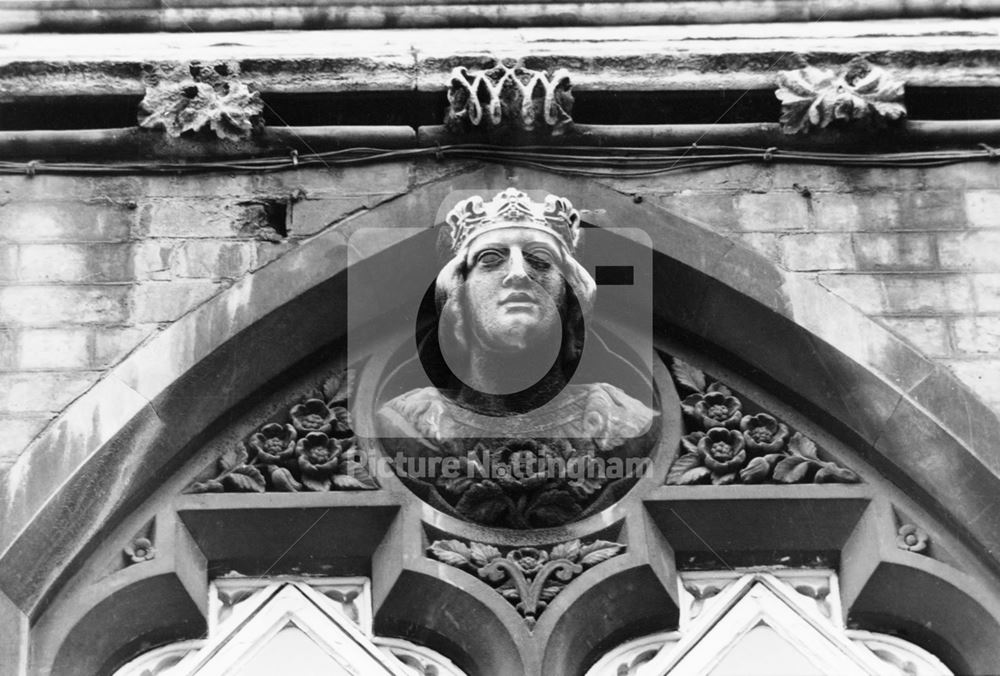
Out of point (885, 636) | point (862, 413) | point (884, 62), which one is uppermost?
point (884, 62)

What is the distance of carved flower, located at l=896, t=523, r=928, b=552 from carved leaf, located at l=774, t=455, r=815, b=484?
0.42 metres

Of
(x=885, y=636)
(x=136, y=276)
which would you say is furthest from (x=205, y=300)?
(x=885, y=636)

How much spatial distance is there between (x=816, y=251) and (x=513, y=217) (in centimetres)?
121

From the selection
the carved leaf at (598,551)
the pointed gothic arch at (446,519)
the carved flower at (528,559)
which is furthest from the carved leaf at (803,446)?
the carved flower at (528,559)

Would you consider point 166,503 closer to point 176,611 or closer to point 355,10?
point 176,611

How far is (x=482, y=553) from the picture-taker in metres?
10.6

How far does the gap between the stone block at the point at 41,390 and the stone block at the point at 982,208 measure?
11.3 ft

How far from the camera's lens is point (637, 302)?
11.3m

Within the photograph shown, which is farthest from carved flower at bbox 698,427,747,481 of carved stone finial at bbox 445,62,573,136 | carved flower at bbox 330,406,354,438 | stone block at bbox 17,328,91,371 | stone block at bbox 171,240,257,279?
stone block at bbox 17,328,91,371

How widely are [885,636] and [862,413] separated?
2.72ft

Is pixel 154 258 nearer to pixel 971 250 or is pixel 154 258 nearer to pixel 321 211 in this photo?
pixel 321 211

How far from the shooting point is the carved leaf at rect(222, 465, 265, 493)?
10.7 m

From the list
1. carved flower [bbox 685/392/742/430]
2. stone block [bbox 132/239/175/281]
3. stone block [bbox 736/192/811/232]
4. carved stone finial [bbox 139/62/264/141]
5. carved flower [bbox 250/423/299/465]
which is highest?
carved stone finial [bbox 139/62/264/141]

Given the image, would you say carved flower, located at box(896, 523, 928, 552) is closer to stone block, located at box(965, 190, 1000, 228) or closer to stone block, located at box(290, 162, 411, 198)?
stone block, located at box(965, 190, 1000, 228)
